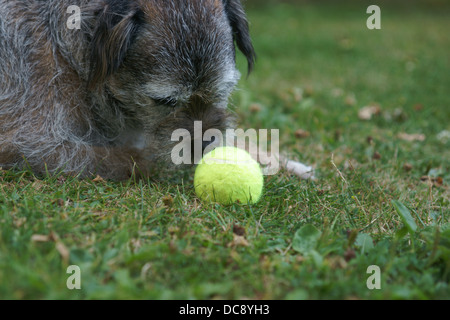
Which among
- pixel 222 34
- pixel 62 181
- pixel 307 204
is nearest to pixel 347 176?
pixel 307 204

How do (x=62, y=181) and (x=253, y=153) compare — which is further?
(x=253, y=153)

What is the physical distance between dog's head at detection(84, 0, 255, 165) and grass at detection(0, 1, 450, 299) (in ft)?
1.69

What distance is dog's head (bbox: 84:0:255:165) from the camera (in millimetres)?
2840

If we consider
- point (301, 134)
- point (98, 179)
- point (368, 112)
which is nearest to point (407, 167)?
point (301, 134)

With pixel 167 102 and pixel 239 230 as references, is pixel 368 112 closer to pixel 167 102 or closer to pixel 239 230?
pixel 167 102

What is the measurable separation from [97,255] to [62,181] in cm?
106

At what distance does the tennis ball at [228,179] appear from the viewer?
2732mm

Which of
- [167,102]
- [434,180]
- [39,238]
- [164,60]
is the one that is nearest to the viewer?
[39,238]

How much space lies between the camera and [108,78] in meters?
2.96

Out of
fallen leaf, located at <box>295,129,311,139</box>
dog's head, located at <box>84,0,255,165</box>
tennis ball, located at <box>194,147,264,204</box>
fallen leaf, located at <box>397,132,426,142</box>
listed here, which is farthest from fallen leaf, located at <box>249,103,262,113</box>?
tennis ball, located at <box>194,147,264,204</box>

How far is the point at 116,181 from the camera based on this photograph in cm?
309

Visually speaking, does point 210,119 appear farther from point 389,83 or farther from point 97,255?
point 389,83

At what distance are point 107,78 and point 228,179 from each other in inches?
41.3

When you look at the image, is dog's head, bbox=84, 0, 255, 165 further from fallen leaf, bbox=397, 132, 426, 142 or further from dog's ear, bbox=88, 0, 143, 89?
fallen leaf, bbox=397, 132, 426, 142
